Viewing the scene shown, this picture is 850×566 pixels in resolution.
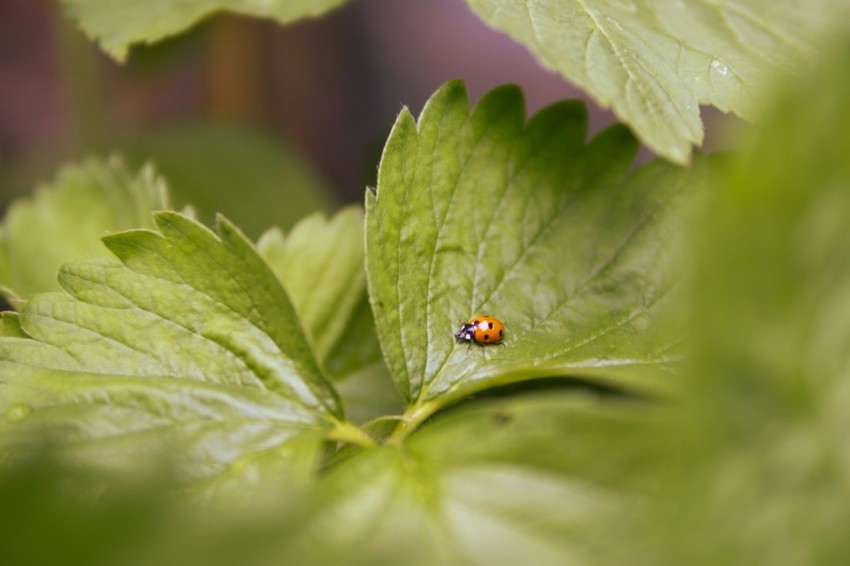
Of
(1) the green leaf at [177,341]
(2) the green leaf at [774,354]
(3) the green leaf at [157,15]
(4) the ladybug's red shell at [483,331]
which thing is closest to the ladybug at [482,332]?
(4) the ladybug's red shell at [483,331]

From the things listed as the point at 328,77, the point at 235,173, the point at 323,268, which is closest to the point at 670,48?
the point at 323,268

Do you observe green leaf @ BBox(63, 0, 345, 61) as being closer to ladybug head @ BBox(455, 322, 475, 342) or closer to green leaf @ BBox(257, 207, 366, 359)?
green leaf @ BBox(257, 207, 366, 359)

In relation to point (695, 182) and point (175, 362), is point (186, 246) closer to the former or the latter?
point (175, 362)

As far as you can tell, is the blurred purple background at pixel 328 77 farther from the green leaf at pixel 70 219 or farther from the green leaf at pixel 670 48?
the green leaf at pixel 670 48

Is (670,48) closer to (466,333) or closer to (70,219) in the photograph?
(466,333)

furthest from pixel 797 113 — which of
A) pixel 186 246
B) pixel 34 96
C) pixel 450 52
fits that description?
pixel 34 96
